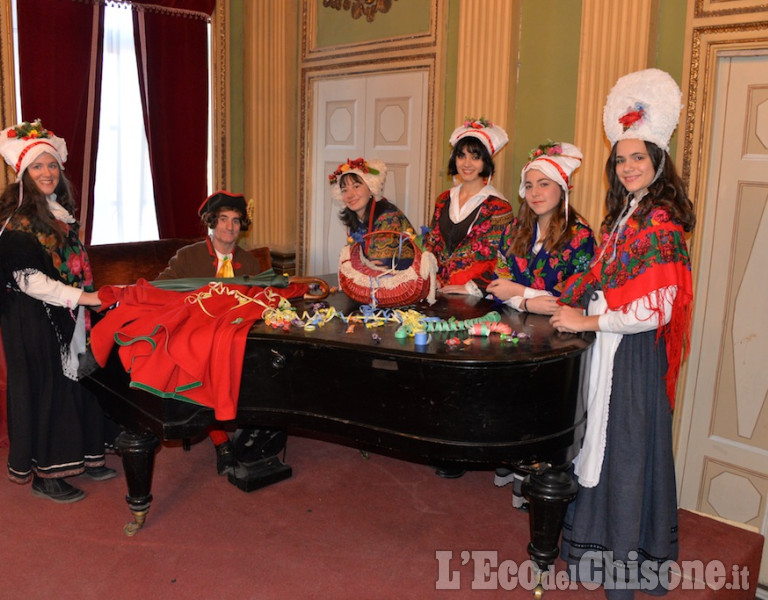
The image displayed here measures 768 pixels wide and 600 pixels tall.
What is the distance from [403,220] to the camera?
11.6ft

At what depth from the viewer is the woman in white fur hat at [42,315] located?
125 inches

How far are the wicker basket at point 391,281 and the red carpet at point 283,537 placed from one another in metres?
1.03

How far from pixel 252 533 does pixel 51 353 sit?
1.21 meters

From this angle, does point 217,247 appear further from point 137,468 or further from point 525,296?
point 525,296

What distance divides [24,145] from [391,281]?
177cm

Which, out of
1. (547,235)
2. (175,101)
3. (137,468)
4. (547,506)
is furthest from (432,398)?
(175,101)

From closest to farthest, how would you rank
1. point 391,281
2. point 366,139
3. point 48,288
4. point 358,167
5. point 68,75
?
1. point 391,281
2. point 48,288
3. point 358,167
4. point 68,75
5. point 366,139

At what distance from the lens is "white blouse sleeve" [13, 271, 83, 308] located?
3115mm

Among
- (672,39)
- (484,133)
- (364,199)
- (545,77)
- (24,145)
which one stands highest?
(672,39)

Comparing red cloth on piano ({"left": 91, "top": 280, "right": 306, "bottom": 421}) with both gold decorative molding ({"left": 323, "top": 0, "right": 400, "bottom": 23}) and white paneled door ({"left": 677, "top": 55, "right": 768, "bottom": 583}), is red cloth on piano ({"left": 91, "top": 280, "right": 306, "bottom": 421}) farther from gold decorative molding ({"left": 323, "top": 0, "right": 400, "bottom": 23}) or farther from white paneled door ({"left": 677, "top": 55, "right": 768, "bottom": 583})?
gold decorative molding ({"left": 323, "top": 0, "right": 400, "bottom": 23})

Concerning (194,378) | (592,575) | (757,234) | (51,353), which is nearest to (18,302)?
(51,353)

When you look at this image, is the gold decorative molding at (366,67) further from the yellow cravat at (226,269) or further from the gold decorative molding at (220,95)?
the yellow cravat at (226,269)

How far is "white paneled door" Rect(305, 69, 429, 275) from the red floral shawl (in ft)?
7.09

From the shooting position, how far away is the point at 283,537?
3141 mm
